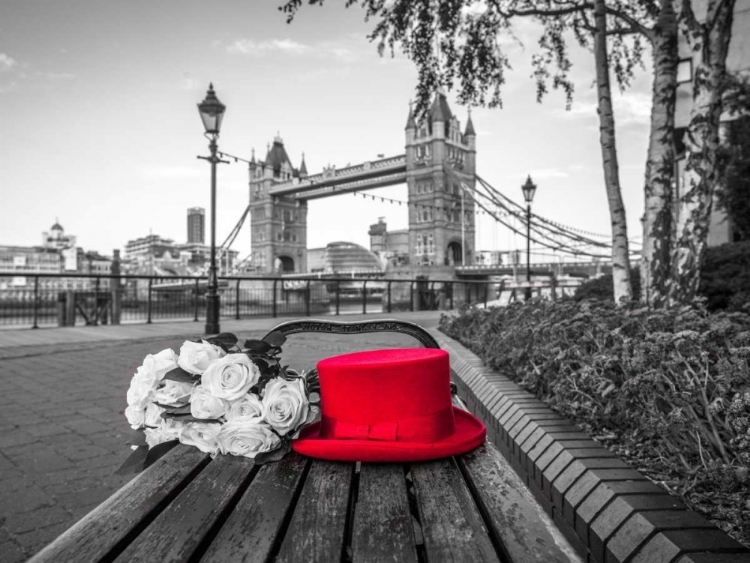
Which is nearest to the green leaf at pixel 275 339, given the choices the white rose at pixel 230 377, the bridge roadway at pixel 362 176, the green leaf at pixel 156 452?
the white rose at pixel 230 377

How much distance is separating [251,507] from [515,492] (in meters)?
0.53

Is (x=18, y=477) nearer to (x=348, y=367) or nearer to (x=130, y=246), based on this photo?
(x=348, y=367)

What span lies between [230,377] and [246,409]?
9cm

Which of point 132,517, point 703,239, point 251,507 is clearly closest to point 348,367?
point 251,507

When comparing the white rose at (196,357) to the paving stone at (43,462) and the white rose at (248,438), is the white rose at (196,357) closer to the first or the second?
the white rose at (248,438)

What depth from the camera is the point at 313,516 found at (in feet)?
3.34

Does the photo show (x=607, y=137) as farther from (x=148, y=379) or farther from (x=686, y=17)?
(x=148, y=379)

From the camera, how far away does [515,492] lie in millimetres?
1121

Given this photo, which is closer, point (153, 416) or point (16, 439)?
point (153, 416)

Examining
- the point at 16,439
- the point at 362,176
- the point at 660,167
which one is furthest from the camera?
the point at 362,176

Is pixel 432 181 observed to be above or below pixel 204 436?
above

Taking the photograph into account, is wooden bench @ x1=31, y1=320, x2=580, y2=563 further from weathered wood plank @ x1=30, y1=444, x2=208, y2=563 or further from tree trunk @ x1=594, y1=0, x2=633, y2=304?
tree trunk @ x1=594, y1=0, x2=633, y2=304

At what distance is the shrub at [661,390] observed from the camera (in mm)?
1657

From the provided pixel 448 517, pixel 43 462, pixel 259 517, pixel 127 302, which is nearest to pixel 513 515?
pixel 448 517
